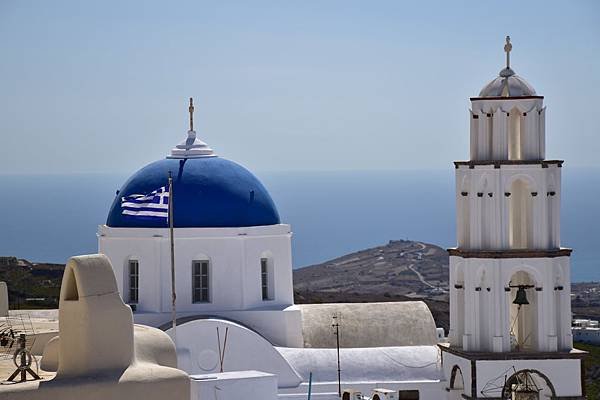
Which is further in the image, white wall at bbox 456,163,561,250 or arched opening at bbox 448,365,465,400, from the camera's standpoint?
arched opening at bbox 448,365,465,400

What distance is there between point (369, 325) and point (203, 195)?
492 centimetres

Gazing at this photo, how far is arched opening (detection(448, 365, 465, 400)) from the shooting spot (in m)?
35.9

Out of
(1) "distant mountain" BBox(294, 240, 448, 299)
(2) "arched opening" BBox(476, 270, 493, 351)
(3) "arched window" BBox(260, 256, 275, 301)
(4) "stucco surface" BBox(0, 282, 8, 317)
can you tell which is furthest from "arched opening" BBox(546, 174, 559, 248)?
(1) "distant mountain" BBox(294, 240, 448, 299)

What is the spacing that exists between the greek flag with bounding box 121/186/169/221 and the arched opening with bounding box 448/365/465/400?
6.91 m

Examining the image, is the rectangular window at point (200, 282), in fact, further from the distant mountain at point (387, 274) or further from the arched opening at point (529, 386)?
the distant mountain at point (387, 274)

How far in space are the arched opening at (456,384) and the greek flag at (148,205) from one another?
272 inches

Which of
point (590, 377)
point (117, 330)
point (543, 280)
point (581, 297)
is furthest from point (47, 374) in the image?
point (581, 297)

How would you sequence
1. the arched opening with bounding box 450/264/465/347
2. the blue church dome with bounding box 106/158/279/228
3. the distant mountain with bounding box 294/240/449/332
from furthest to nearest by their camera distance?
the distant mountain with bounding box 294/240/449/332
the blue church dome with bounding box 106/158/279/228
the arched opening with bounding box 450/264/465/347

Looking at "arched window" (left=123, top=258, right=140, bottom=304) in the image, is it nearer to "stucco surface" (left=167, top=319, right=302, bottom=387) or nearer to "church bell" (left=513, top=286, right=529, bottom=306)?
"stucco surface" (left=167, top=319, right=302, bottom=387)

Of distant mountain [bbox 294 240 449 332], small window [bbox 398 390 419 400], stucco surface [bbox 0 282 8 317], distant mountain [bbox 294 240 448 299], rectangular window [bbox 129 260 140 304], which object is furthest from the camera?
distant mountain [bbox 294 240 448 299]

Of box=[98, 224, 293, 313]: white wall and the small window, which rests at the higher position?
box=[98, 224, 293, 313]: white wall

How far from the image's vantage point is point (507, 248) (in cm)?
3584

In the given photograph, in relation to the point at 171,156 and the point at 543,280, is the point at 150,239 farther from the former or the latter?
the point at 543,280

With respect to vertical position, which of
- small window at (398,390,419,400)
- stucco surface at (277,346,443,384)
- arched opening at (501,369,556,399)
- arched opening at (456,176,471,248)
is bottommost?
small window at (398,390,419,400)
